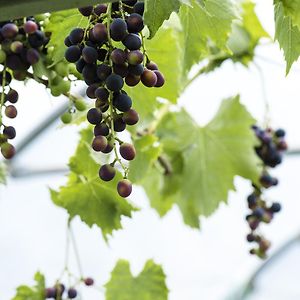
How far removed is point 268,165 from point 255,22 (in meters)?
0.32

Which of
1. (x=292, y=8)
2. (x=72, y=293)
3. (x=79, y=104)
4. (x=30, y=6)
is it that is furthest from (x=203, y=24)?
(x=72, y=293)

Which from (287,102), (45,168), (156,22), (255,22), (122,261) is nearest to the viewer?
(156,22)

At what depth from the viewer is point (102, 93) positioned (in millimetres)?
730

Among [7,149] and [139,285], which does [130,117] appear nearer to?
[7,149]

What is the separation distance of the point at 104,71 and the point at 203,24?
12.0 inches

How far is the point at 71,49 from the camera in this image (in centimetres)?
76

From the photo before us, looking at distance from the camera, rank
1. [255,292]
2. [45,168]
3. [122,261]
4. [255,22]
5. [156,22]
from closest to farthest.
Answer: [156,22] < [122,261] < [255,22] < [45,168] < [255,292]

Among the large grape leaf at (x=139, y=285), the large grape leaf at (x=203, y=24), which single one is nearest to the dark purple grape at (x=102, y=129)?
the large grape leaf at (x=203, y=24)

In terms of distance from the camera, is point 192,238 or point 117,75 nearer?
point 117,75

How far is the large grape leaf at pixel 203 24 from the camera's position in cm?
94

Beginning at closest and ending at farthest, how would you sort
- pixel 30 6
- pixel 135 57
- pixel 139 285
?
pixel 30 6 → pixel 135 57 → pixel 139 285

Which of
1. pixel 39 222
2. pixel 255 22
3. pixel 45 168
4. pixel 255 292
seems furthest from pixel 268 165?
pixel 255 292

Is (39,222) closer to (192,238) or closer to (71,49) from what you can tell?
(192,238)

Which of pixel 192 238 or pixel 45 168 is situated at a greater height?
pixel 45 168
